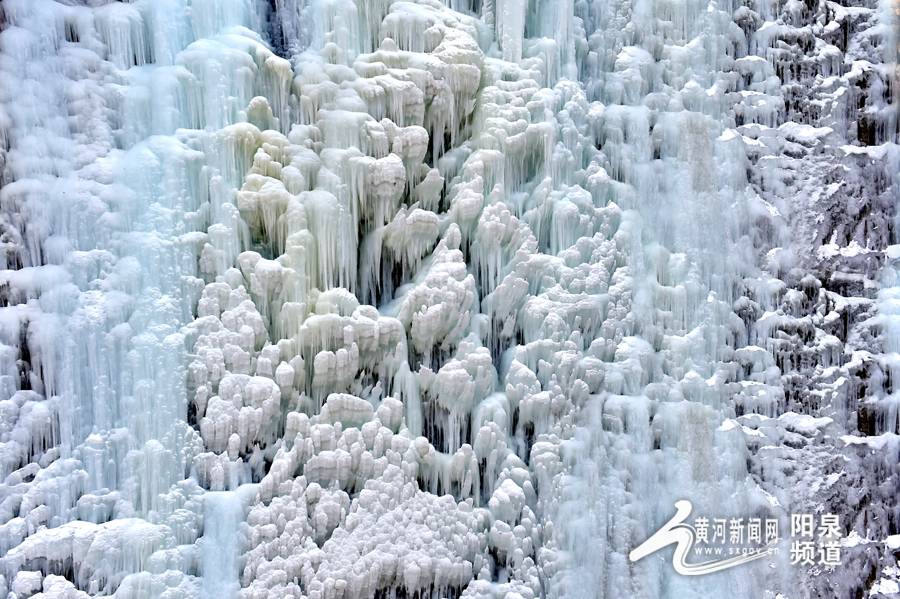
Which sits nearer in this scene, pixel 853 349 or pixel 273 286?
pixel 273 286

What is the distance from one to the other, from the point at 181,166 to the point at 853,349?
3975 millimetres

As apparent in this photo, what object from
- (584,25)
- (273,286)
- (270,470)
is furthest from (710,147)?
(270,470)

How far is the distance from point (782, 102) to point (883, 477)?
91.5 inches

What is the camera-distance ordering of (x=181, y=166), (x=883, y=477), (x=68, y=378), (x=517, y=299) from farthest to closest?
1. (x=883, y=477)
2. (x=517, y=299)
3. (x=181, y=166)
4. (x=68, y=378)

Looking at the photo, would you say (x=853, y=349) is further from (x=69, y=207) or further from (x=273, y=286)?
(x=69, y=207)

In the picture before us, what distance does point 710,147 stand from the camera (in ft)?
17.6

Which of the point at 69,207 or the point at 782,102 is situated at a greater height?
the point at 782,102

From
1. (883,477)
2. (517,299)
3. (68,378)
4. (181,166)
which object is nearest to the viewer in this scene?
(68,378)

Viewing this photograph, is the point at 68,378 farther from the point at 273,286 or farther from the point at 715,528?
the point at 715,528

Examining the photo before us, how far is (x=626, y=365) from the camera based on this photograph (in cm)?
495

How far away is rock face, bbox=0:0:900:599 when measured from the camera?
13.4ft

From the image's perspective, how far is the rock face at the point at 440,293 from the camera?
4.09 m

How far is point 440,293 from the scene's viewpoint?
15.1 feet

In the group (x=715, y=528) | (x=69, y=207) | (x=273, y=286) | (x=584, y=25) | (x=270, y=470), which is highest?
(x=584, y=25)
